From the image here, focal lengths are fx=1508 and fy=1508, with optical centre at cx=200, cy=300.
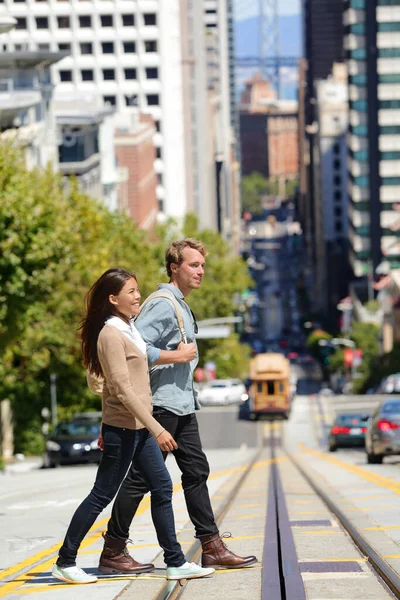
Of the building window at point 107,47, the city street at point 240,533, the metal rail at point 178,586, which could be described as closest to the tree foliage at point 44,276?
the city street at point 240,533

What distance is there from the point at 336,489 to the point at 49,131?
2210 inches

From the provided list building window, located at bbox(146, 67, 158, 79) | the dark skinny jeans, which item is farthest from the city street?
building window, located at bbox(146, 67, 158, 79)

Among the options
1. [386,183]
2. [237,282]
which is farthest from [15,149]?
[386,183]

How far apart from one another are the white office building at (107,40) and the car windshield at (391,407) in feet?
368

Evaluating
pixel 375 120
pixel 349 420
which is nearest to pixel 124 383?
pixel 349 420

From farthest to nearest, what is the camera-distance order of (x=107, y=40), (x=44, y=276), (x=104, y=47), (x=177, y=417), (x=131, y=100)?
1. (x=131, y=100)
2. (x=104, y=47)
3. (x=107, y=40)
4. (x=44, y=276)
5. (x=177, y=417)

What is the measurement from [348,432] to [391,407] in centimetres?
1413

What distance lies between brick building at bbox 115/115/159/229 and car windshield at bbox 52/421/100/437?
66.5 m

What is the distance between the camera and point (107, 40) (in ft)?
465

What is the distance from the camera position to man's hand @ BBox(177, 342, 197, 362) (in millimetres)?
9930

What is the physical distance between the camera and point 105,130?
9694 centimetres

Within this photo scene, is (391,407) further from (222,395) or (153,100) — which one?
(153,100)

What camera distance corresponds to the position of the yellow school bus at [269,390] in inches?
2904

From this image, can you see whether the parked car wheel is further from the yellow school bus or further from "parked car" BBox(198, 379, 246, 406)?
"parked car" BBox(198, 379, 246, 406)
